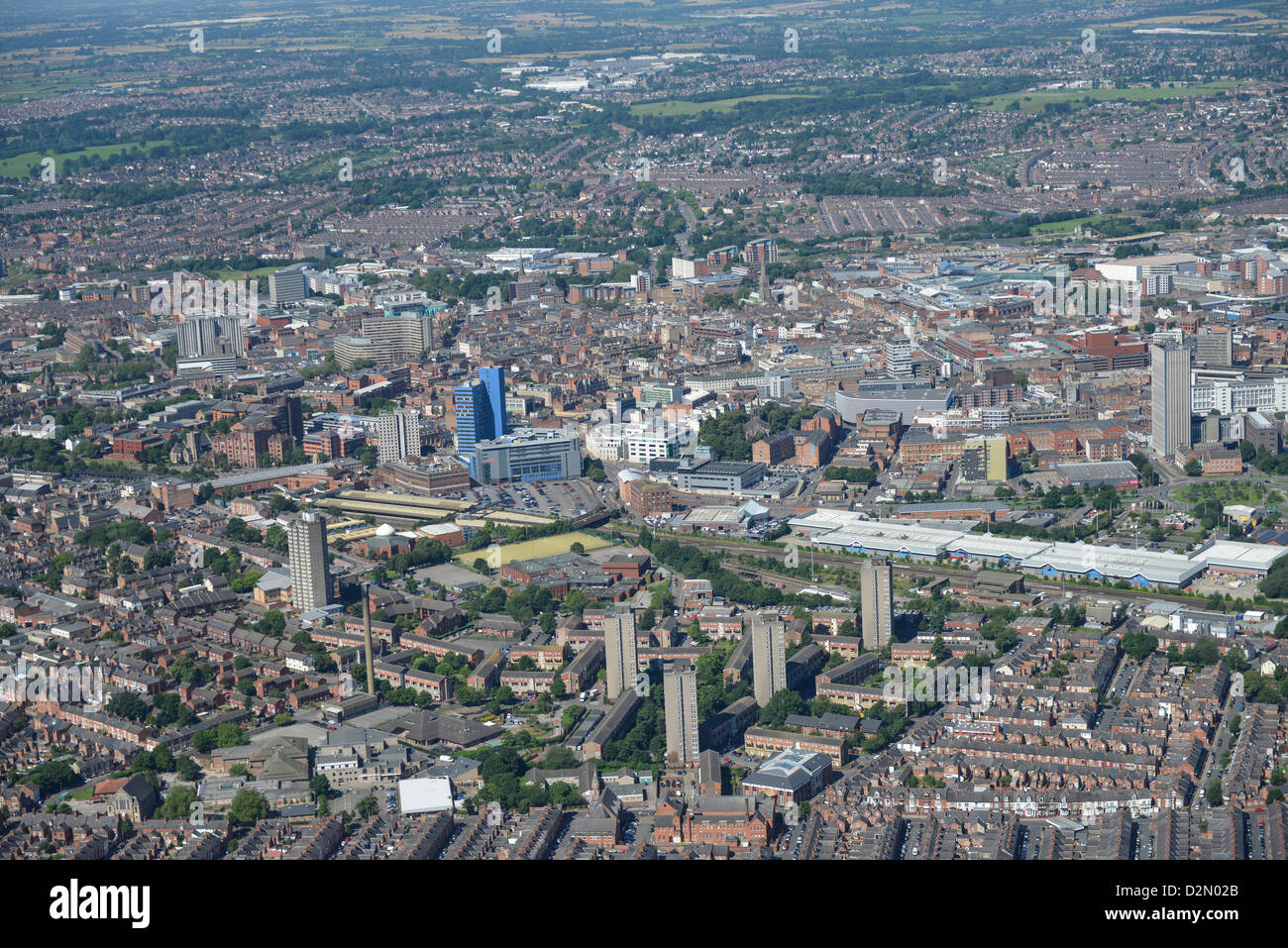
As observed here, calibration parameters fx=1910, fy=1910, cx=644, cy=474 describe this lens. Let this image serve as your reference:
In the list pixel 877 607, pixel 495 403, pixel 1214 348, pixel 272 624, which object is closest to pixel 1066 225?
pixel 1214 348

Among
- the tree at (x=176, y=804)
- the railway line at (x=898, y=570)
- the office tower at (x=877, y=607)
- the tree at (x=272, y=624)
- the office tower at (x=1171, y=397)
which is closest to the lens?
the tree at (x=176, y=804)

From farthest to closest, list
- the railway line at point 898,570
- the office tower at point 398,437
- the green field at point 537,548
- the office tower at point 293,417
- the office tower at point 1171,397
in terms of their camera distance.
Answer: the office tower at point 293,417 → the office tower at point 398,437 → the office tower at point 1171,397 → the green field at point 537,548 → the railway line at point 898,570

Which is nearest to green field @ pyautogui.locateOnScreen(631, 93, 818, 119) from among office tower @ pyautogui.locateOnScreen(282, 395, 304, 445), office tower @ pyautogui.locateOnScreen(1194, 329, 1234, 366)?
office tower @ pyautogui.locateOnScreen(1194, 329, 1234, 366)

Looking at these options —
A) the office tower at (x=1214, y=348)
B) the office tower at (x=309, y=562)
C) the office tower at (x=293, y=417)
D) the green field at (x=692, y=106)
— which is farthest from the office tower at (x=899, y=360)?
the green field at (x=692, y=106)

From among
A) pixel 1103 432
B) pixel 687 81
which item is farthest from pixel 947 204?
pixel 687 81

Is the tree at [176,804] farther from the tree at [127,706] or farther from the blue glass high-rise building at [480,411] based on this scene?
the blue glass high-rise building at [480,411]

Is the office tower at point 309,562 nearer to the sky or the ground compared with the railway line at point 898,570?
nearer to the sky

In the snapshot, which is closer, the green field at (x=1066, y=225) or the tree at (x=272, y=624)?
the tree at (x=272, y=624)

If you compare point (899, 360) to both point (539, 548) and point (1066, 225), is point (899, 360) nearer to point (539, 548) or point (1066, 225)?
point (539, 548)
